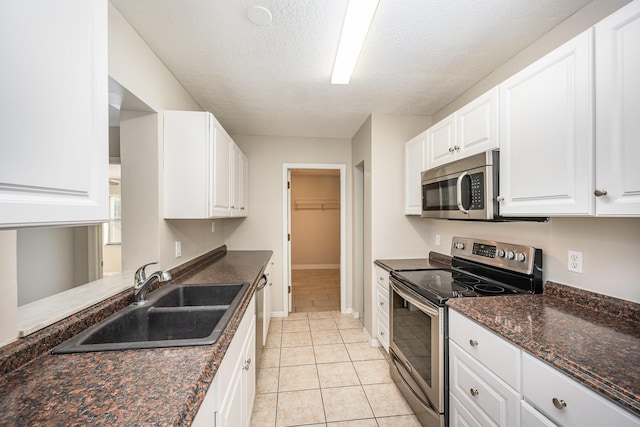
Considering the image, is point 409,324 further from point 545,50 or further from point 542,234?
point 545,50

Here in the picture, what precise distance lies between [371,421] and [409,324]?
27.0 inches

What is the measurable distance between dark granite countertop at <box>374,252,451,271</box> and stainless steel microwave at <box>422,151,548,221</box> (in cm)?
51

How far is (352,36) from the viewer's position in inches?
59.9

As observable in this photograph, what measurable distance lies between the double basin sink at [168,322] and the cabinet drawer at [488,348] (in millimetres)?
1169

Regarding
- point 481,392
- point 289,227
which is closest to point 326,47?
point 481,392

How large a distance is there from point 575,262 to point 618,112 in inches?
32.3

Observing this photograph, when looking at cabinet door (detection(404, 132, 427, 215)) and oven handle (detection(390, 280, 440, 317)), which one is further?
cabinet door (detection(404, 132, 427, 215))

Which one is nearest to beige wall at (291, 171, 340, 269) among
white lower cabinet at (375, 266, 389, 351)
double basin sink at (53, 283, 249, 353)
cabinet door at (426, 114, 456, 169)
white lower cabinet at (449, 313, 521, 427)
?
white lower cabinet at (375, 266, 389, 351)

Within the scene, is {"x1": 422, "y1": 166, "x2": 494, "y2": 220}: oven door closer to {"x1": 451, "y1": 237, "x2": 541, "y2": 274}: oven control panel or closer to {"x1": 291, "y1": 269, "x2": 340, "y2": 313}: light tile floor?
{"x1": 451, "y1": 237, "x2": 541, "y2": 274}: oven control panel

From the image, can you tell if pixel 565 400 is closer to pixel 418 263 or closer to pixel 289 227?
pixel 418 263

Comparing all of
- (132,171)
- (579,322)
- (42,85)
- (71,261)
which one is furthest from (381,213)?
(71,261)

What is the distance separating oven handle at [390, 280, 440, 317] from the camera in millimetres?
1511

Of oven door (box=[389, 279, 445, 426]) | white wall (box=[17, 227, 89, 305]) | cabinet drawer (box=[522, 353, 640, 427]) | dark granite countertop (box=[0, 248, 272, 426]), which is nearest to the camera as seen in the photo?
dark granite countertop (box=[0, 248, 272, 426])

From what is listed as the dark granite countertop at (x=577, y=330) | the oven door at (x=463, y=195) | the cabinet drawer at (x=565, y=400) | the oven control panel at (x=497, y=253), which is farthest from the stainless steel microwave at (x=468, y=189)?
the cabinet drawer at (x=565, y=400)
